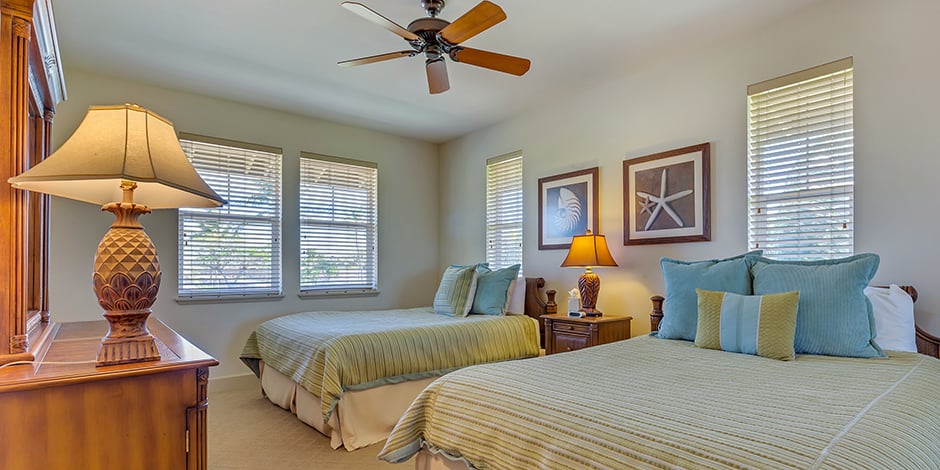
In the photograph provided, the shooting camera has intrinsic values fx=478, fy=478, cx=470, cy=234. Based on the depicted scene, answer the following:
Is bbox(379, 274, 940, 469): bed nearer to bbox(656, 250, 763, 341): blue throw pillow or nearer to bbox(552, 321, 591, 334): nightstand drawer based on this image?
bbox(656, 250, 763, 341): blue throw pillow

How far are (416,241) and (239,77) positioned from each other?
8.23 ft

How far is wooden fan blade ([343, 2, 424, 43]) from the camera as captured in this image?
87.3 inches

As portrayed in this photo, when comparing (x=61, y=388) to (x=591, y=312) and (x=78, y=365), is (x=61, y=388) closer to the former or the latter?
(x=78, y=365)

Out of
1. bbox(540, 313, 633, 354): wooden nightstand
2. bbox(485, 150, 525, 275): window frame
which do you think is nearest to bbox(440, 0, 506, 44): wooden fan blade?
bbox(540, 313, 633, 354): wooden nightstand

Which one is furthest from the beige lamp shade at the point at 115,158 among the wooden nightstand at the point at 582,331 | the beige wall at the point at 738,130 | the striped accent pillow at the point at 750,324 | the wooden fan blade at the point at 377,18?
the beige wall at the point at 738,130

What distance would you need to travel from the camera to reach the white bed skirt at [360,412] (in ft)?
9.62

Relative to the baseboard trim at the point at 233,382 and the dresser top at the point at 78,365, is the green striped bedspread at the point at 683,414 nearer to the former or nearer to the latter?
the dresser top at the point at 78,365

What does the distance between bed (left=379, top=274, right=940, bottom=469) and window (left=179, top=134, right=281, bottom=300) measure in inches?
120

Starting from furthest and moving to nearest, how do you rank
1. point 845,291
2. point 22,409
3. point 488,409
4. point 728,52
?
point 728,52 → point 845,291 → point 488,409 → point 22,409

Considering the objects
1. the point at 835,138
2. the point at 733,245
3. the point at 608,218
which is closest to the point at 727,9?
the point at 835,138

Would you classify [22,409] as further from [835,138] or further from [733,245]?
[835,138]

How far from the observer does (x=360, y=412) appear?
Answer: 301cm

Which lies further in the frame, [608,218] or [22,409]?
[608,218]

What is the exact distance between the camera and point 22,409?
107 cm
